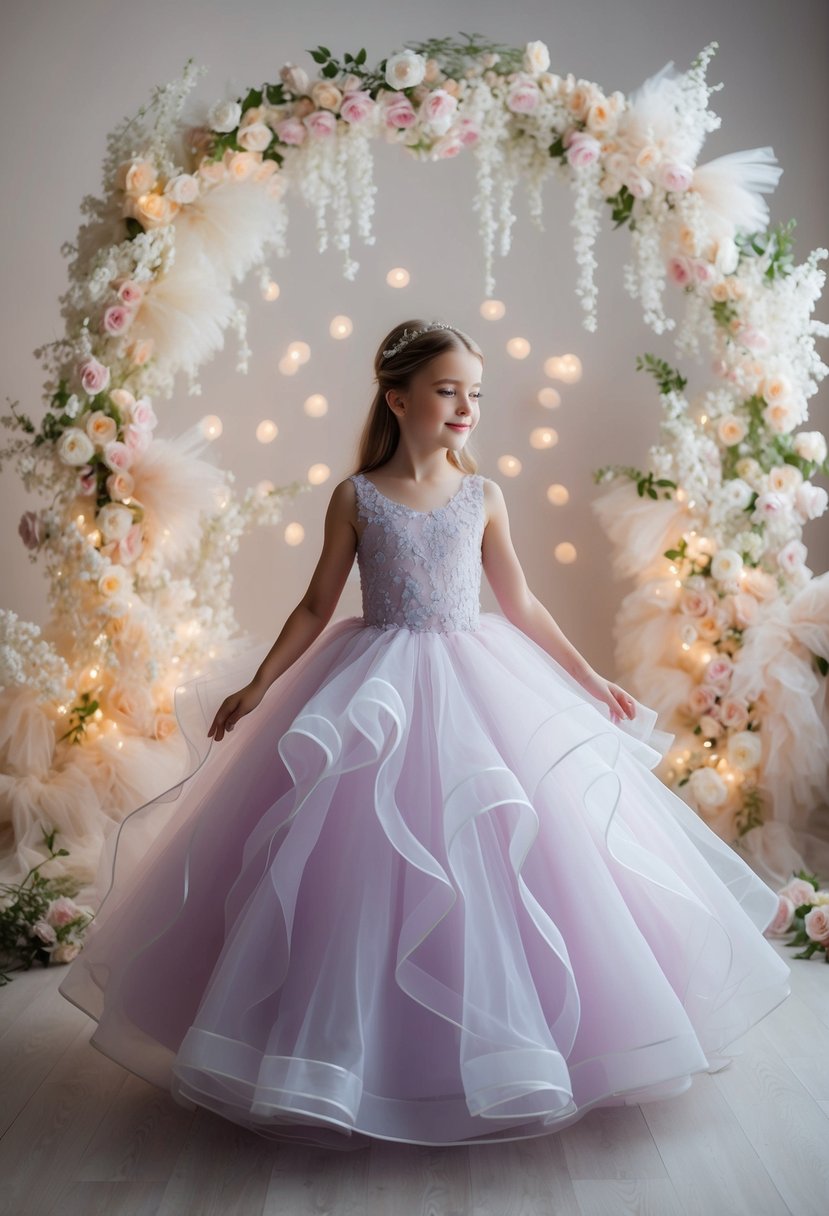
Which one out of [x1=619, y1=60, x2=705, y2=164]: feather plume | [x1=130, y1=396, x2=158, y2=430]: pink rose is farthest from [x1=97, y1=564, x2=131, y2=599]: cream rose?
[x1=619, y1=60, x2=705, y2=164]: feather plume

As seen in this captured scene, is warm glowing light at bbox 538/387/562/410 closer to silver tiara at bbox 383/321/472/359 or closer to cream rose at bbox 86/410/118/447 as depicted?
cream rose at bbox 86/410/118/447

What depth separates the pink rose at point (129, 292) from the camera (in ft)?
11.7

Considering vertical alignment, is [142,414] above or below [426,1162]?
above

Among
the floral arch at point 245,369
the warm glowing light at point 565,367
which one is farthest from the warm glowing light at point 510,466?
the floral arch at point 245,369

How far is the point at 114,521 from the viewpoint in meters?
3.68

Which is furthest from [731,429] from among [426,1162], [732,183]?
[426,1162]

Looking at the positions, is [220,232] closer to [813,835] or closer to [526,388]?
[526,388]

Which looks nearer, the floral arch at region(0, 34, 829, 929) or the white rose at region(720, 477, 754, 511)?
the floral arch at region(0, 34, 829, 929)

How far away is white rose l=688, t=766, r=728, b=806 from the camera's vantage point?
149 inches

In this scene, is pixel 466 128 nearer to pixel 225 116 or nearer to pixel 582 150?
pixel 582 150

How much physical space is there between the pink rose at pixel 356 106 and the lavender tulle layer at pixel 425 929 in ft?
5.95

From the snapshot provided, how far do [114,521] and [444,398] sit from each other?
4.76 ft

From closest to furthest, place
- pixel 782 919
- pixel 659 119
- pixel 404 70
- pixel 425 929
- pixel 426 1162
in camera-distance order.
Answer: pixel 425 929 → pixel 426 1162 → pixel 782 919 → pixel 404 70 → pixel 659 119

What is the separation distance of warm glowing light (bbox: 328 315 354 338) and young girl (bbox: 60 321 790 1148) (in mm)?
2209
